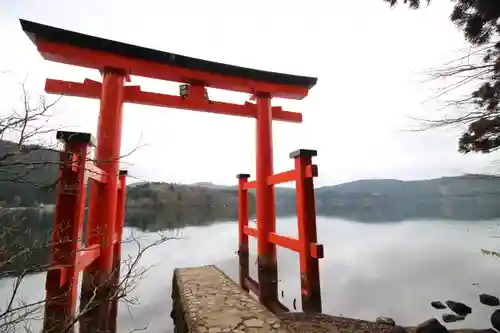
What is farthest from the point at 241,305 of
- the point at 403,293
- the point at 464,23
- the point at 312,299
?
the point at 403,293

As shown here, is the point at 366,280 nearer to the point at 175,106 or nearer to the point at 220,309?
the point at 220,309

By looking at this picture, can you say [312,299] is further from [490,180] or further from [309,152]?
[490,180]

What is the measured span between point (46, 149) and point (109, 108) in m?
3.35

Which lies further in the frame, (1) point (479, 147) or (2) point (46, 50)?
(2) point (46, 50)

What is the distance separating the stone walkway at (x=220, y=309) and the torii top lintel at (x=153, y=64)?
4.17m

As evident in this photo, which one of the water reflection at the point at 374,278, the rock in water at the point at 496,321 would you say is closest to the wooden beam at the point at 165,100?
the water reflection at the point at 374,278

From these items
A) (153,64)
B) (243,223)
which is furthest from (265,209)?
(153,64)

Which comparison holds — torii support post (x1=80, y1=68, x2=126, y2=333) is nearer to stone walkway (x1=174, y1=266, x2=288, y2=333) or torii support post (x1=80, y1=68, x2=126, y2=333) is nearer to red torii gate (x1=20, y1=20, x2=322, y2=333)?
red torii gate (x1=20, y1=20, x2=322, y2=333)

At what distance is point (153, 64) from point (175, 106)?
910 mm

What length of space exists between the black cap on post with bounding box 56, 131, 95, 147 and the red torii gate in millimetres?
393

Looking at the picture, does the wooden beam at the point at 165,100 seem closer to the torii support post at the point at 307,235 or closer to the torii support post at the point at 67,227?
the torii support post at the point at 307,235

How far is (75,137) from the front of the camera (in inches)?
115

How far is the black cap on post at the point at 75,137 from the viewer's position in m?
2.84

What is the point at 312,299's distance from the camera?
4.23 meters
